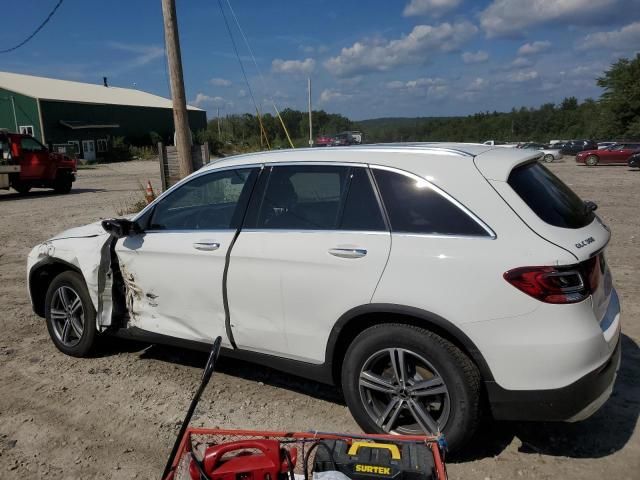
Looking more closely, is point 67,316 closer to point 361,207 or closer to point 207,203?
point 207,203

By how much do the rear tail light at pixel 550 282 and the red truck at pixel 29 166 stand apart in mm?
19163

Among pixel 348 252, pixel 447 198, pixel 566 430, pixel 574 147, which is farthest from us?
pixel 574 147

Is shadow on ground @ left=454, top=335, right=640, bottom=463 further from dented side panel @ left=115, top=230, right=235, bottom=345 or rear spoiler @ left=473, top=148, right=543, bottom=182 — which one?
dented side panel @ left=115, top=230, right=235, bottom=345

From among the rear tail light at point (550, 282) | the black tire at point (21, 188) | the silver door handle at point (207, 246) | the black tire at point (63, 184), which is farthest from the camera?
the black tire at point (63, 184)

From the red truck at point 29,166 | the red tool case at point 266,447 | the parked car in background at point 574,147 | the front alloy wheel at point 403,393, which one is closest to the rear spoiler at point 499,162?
the front alloy wheel at point 403,393

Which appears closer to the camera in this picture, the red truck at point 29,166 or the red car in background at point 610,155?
the red truck at point 29,166

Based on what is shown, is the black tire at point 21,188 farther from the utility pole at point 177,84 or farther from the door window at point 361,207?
the door window at point 361,207

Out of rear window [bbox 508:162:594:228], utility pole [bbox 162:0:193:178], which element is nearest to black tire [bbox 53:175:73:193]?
utility pole [bbox 162:0:193:178]

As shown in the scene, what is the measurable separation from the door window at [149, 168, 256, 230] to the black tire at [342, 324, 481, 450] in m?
1.31

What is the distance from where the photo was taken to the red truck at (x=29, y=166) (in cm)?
1792

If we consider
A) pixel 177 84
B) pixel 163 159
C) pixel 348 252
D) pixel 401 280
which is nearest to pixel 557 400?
pixel 401 280

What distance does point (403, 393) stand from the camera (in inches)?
118

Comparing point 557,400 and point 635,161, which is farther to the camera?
point 635,161

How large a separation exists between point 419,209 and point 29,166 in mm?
19095
